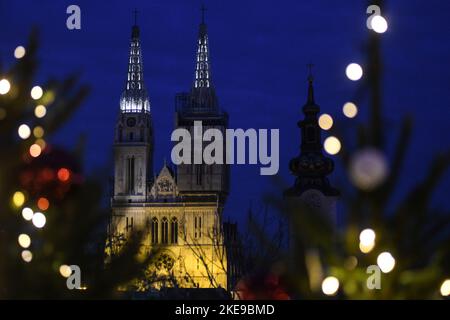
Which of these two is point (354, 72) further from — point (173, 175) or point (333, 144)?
point (173, 175)

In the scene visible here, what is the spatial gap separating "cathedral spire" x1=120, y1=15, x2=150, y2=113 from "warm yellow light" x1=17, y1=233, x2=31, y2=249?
65.6 m

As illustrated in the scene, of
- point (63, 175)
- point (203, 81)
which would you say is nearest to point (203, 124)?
point (203, 81)

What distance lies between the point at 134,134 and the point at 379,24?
214 ft

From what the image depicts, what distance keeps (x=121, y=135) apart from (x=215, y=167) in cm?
743

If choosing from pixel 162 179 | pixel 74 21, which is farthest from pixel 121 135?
pixel 74 21

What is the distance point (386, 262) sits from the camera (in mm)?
4484

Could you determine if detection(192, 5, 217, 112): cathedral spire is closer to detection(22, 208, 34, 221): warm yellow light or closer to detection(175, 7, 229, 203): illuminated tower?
detection(175, 7, 229, 203): illuminated tower

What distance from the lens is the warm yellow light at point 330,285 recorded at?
15.1 feet

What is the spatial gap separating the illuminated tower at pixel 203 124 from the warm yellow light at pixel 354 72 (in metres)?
63.6

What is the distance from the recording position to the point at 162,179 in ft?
227

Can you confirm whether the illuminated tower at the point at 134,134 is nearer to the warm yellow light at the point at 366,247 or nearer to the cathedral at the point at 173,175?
the cathedral at the point at 173,175

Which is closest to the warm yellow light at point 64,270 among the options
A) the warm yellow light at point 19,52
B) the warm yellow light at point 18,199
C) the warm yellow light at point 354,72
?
the warm yellow light at point 18,199
